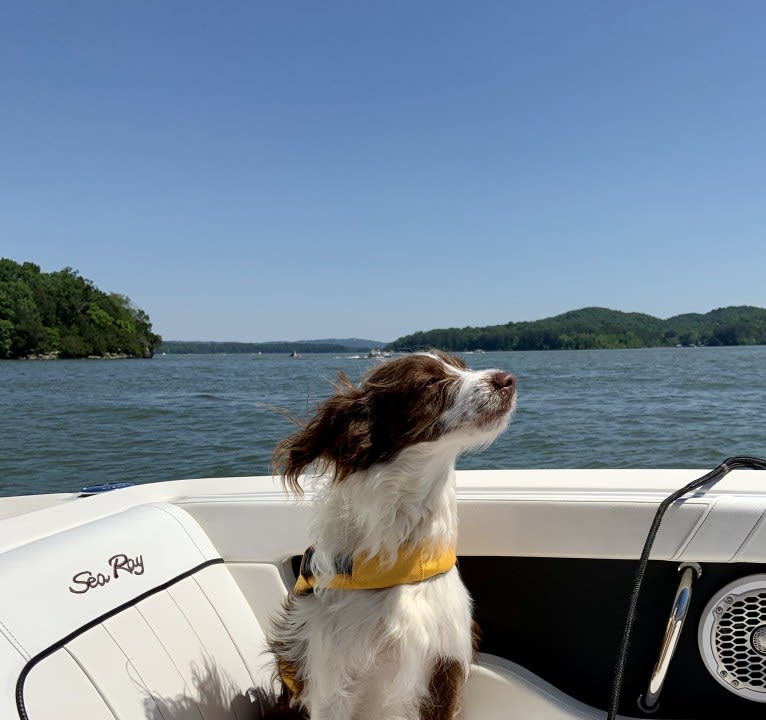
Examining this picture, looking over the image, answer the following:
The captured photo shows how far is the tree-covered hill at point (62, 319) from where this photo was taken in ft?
245

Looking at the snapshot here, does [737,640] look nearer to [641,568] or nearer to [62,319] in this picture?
A: [641,568]

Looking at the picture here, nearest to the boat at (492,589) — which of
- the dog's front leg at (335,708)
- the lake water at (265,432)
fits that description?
the dog's front leg at (335,708)

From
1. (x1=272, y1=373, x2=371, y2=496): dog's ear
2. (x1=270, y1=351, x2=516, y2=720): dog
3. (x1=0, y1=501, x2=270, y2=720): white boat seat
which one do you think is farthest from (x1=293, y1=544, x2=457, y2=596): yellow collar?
(x1=0, y1=501, x2=270, y2=720): white boat seat

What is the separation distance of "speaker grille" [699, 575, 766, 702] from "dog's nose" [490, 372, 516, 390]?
106 cm

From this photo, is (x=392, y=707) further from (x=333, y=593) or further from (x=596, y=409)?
(x=596, y=409)

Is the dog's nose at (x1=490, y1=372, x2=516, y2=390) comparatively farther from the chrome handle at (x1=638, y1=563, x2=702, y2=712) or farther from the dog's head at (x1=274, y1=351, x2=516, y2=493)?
the chrome handle at (x1=638, y1=563, x2=702, y2=712)

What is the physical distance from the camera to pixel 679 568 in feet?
7.74

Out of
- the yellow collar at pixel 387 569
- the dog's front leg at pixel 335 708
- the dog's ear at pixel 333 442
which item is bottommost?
the dog's front leg at pixel 335 708

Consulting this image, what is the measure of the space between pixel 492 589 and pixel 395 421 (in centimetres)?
98

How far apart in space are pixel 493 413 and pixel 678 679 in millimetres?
1301

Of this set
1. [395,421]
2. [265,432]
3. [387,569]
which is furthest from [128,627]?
[265,432]

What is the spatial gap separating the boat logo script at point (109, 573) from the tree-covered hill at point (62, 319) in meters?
79.6

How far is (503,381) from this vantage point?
6.92 feet

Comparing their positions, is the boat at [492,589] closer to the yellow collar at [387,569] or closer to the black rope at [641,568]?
the black rope at [641,568]
